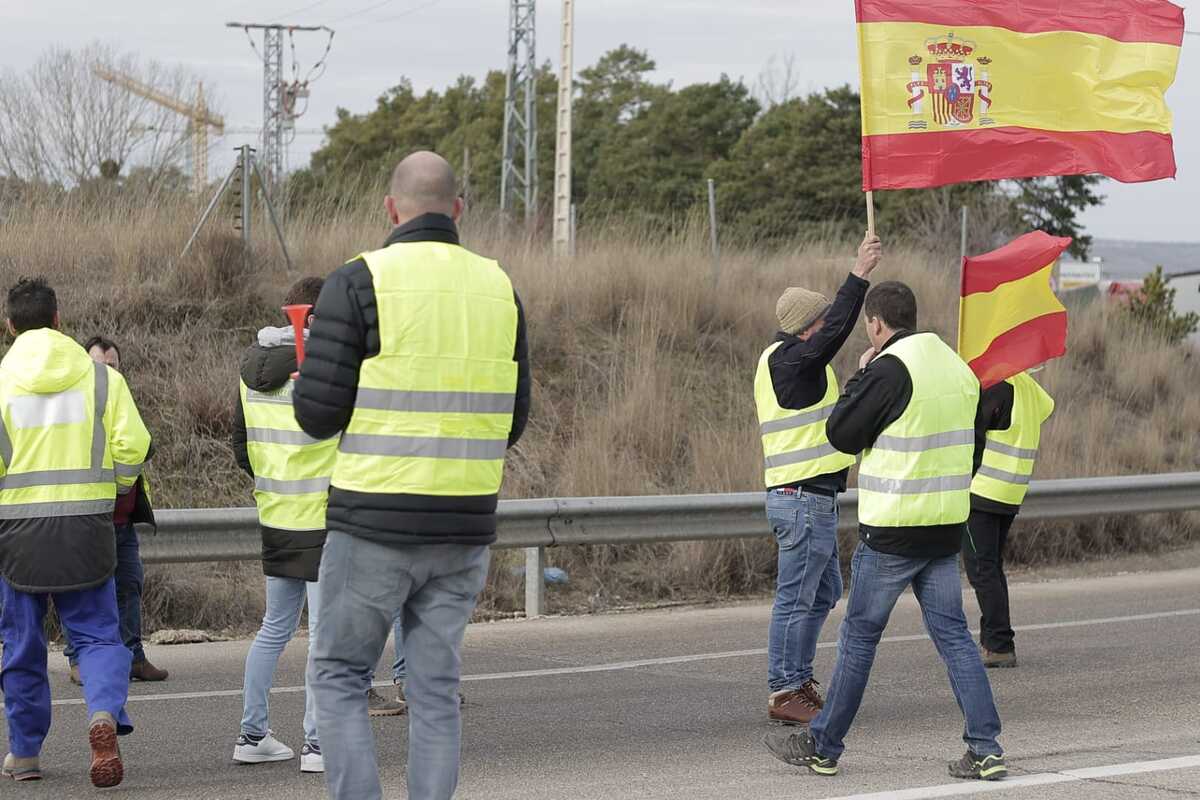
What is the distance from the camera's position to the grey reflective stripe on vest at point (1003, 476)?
358 inches

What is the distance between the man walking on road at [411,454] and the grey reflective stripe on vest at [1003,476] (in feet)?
16.9

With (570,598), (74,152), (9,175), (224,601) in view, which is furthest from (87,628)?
(74,152)

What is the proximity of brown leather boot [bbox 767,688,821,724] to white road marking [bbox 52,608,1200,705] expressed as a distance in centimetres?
162

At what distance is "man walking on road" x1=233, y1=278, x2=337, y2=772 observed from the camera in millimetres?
6492

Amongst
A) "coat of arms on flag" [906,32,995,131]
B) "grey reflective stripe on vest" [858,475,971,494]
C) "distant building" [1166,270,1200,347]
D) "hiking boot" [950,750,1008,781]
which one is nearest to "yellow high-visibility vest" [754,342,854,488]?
"grey reflective stripe on vest" [858,475,971,494]

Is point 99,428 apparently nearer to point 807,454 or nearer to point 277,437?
point 277,437

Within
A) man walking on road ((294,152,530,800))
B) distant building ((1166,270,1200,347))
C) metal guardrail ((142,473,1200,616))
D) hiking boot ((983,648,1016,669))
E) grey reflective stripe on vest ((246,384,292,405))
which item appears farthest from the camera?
distant building ((1166,270,1200,347))

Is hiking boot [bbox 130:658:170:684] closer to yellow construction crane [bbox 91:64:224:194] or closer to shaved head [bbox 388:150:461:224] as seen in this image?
shaved head [bbox 388:150:461:224]

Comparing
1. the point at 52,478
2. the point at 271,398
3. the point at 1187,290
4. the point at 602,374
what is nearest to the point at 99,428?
the point at 52,478

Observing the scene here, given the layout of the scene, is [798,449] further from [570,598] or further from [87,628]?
[570,598]

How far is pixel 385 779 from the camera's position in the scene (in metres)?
6.34

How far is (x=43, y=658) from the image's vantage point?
6.40 metres

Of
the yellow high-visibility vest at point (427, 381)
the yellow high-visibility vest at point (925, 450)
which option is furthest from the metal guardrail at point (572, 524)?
the yellow high-visibility vest at point (427, 381)

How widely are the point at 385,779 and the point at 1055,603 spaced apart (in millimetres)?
6857
